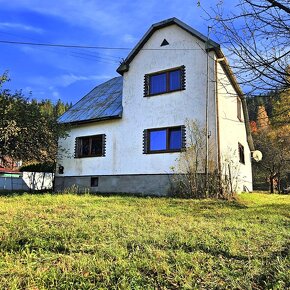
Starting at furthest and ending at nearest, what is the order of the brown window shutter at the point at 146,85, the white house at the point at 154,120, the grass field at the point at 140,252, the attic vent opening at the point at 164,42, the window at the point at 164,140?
the brown window shutter at the point at 146,85 < the attic vent opening at the point at 164,42 < the window at the point at 164,140 < the white house at the point at 154,120 < the grass field at the point at 140,252

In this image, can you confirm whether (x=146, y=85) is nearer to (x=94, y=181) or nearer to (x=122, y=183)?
(x=122, y=183)

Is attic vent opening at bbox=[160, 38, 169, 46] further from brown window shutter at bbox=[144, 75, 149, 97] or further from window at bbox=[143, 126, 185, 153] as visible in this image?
window at bbox=[143, 126, 185, 153]

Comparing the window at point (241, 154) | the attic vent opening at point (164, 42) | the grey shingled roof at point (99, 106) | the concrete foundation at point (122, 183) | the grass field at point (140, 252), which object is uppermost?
the attic vent opening at point (164, 42)

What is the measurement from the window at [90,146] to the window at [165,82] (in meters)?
3.25

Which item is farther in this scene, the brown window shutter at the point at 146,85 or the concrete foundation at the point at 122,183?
the brown window shutter at the point at 146,85

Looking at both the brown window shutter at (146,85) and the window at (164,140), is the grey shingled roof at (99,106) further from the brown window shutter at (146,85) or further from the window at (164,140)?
the window at (164,140)

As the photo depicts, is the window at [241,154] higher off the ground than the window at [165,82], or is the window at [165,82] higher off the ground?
the window at [165,82]

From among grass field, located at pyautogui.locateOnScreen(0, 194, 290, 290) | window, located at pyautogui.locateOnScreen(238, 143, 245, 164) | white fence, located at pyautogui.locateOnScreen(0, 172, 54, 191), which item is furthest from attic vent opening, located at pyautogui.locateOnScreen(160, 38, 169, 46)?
white fence, located at pyautogui.locateOnScreen(0, 172, 54, 191)

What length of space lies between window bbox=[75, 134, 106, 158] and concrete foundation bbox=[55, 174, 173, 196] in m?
1.14

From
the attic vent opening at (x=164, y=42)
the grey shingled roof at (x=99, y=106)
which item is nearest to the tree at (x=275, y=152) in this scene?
the grey shingled roof at (x=99, y=106)

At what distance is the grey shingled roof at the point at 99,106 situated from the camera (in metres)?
15.8

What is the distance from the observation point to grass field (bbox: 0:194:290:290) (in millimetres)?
3619

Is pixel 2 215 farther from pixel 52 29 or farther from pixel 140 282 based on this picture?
pixel 52 29

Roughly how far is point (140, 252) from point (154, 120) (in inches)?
397
